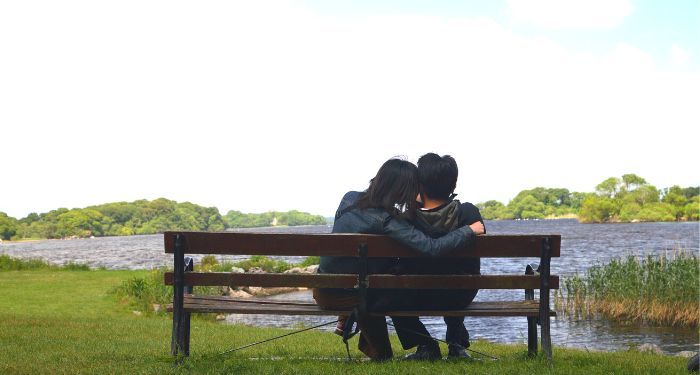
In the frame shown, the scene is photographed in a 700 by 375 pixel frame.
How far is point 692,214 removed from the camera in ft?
563

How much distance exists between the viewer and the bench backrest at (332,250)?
6.03 m

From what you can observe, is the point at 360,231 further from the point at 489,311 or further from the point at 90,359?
the point at 90,359

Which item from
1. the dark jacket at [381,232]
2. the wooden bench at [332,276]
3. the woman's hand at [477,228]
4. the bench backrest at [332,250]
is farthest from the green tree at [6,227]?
the woman's hand at [477,228]

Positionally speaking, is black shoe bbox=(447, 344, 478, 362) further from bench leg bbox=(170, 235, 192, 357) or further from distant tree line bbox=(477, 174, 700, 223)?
distant tree line bbox=(477, 174, 700, 223)

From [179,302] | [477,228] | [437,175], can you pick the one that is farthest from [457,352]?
[179,302]

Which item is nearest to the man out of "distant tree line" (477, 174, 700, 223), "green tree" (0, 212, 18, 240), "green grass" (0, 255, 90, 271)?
"green grass" (0, 255, 90, 271)

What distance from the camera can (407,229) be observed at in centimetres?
602

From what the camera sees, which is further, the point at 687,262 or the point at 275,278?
the point at 687,262

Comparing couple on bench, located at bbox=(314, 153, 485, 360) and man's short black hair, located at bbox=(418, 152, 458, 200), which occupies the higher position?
man's short black hair, located at bbox=(418, 152, 458, 200)

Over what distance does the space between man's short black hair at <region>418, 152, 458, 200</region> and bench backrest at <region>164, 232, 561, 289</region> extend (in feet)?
1.92

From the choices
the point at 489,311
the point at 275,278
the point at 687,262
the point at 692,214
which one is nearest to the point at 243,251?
the point at 275,278

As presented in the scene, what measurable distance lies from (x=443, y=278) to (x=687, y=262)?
1591cm

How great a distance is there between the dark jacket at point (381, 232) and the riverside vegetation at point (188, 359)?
2.93ft

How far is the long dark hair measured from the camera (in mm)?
6199
